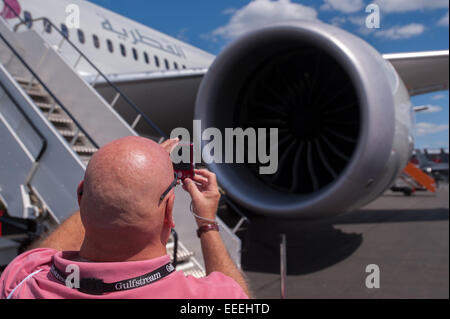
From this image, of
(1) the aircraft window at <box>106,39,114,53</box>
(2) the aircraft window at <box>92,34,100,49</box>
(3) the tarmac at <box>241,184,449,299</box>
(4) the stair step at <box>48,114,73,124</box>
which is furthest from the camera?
(1) the aircraft window at <box>106,39,114,53</box>

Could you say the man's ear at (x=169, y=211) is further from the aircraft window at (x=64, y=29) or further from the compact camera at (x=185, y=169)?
the aircraft window at (x=64, y=29)

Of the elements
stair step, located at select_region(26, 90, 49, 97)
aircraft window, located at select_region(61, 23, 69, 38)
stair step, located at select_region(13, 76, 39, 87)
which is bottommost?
stair step, located at select_region(26, 90, 49, 97)

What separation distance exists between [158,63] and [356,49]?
5329 millimetres

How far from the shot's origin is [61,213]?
2727 mm

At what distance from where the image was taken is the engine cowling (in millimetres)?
3311

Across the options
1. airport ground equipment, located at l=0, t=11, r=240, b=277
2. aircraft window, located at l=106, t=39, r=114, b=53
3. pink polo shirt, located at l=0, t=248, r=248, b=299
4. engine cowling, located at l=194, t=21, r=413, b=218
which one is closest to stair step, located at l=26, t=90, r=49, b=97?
airport ground equipment, located at l=0, t=11, r=240, b=277

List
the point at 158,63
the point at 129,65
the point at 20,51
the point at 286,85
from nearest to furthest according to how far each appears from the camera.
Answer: the point at 20,51 < the point at 286,85 < the point at 129,65 < the point at 158,63

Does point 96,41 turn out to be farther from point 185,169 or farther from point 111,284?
point 111,284

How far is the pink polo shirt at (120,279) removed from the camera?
0.75 m

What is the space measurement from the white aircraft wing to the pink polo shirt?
498cm

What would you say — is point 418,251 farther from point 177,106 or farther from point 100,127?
point 100,127

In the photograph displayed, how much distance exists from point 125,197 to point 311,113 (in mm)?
3624

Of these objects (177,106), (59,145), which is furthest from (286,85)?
(59,145)

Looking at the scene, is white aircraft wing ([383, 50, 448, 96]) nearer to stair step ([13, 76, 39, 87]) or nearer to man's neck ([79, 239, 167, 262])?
stair step ([13, 76, 39, 87])
